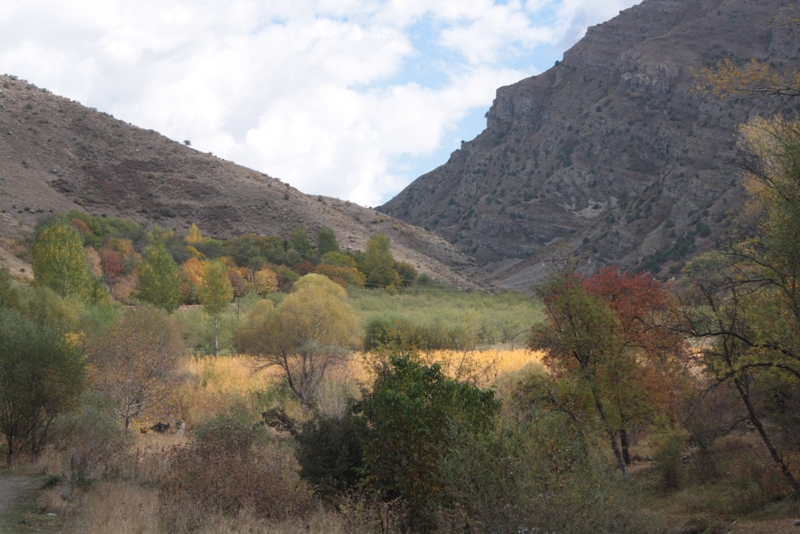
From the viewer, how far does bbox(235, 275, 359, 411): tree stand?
30.4 m

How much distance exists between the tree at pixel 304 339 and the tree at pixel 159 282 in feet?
Answer: 38.6

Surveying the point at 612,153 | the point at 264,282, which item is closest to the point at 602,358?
the point at 264,282

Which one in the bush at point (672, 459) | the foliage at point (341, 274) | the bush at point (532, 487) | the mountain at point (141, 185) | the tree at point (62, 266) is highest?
the mountain at point (141, 185)

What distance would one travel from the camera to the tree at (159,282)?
4412 cm

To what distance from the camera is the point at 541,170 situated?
543 ft

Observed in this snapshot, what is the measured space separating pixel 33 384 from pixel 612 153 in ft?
492

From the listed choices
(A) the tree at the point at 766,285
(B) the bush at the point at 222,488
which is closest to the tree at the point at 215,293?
(B) the bush at the point at 222,488

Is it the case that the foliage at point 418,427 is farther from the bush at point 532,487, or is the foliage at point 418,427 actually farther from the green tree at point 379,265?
the green tree at point 379,265

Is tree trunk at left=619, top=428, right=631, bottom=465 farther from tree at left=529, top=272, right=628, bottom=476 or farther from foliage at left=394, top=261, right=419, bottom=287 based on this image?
foliage at left=394, top=261, right=419, bottom=287

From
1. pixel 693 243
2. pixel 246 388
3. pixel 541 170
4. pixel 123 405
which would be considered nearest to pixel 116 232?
pixel 246 388

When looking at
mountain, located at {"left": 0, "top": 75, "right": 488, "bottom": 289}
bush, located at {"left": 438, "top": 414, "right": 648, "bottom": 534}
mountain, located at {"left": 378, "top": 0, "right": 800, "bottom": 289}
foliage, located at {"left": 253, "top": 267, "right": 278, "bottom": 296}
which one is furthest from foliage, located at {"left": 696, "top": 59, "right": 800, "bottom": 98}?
mountain, located at {"left": 378, "top": 0, "right": 800, "bottom": 289}

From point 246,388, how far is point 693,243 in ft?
257

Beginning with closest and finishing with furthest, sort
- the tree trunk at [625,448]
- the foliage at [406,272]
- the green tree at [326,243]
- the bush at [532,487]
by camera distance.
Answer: the bush at [532,487], the tree trunk at [625,448], the green tree at [326,243], the foliage at [406,272]

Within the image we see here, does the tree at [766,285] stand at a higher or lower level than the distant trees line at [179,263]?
lower
